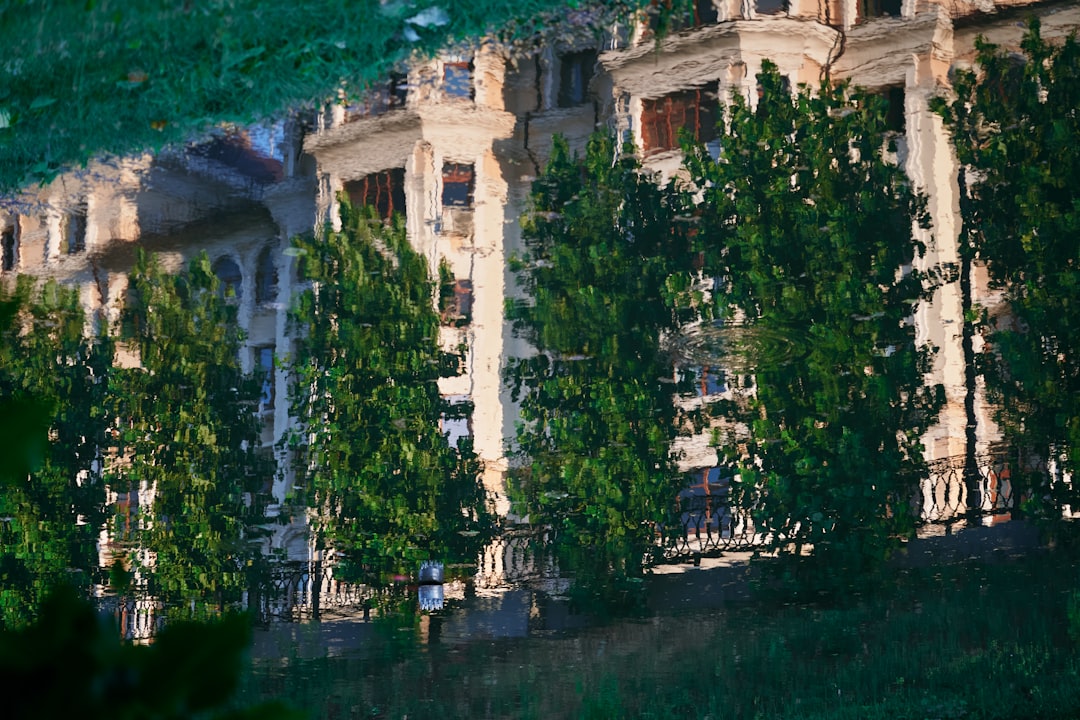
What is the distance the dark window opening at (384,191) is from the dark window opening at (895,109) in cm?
226

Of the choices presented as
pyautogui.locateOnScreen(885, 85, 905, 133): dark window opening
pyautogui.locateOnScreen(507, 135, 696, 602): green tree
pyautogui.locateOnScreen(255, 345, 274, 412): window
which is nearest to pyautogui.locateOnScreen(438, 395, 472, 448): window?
pyautogui.locateOnScreen(507, 135, 696, 602): green tree

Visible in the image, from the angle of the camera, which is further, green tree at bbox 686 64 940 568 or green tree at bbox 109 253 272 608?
green tree at bbox 109 253 272 608

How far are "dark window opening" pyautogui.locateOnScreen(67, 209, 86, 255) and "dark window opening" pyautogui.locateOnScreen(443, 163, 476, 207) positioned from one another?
6.31ft

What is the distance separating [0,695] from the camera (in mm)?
642

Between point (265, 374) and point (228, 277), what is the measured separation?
0.52 meters

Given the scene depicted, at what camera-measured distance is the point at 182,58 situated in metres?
4.12

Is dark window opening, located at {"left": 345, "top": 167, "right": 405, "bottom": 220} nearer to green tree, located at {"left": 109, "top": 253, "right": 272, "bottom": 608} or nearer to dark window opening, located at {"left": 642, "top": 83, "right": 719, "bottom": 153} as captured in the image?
green tree, located at {"left": 109, "top": 253, "right": 272, "bottom": 608}

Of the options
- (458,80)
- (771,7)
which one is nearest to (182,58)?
(458,80)

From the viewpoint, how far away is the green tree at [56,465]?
6402 millimetres

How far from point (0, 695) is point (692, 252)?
521cm

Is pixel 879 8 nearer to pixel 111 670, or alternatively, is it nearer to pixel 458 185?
pixel 458 185

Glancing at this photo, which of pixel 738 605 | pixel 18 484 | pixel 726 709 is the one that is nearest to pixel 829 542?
pixel 738 605

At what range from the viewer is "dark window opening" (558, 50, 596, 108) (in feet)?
18.4

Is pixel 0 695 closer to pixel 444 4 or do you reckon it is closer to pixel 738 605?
pixel 444 4
